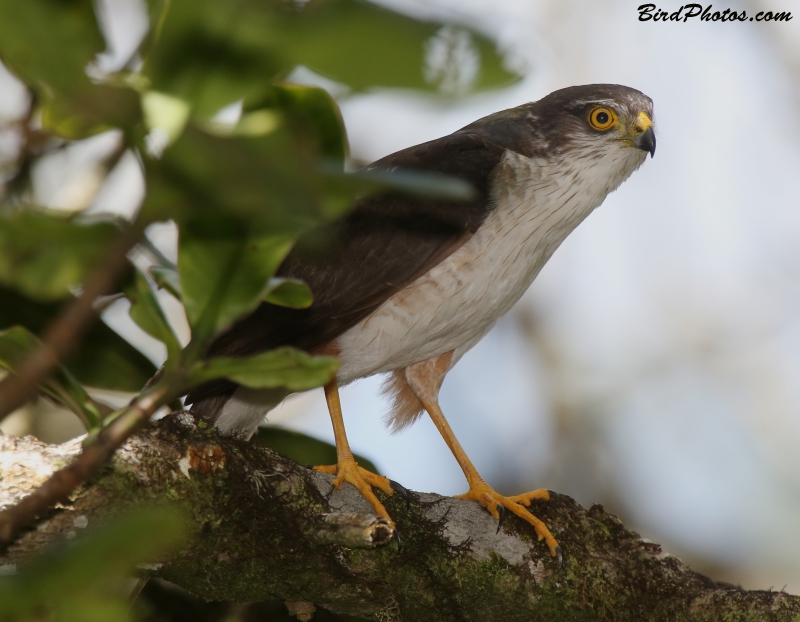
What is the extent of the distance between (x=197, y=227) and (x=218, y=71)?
1.36 ft

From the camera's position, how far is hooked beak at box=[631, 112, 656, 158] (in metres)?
4.90

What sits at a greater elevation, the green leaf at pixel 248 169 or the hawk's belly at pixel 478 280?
the hawk's belly at pixel 478 280

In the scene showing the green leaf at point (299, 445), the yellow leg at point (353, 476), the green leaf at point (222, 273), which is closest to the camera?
the green leaf at point (222, 273)

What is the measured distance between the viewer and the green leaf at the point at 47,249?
116 cm

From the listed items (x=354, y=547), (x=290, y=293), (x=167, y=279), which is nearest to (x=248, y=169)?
(x=167, y=279)

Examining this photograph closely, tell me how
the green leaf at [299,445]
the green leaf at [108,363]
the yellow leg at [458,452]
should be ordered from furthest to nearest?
the green leaf at [299,445] → the yellow leg at [458,452] → the green leaf at [108,363]

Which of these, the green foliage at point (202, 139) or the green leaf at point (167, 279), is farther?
the green leaf at point (167, 279)

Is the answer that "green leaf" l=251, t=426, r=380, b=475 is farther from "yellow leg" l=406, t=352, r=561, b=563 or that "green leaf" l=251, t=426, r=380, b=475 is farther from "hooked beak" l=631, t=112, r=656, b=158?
"hooked beak" l=631, t=112, r=656, b=158

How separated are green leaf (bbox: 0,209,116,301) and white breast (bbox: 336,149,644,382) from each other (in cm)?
306

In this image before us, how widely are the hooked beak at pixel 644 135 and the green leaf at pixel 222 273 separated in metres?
3.88

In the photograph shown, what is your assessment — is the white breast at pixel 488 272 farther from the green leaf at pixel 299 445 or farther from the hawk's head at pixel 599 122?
the green leaf at pixel 299 445

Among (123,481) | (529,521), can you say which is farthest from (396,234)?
Answer: (123,481)

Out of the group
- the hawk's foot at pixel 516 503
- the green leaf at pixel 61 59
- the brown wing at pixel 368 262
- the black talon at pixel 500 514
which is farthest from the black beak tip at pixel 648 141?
the green leaf at pixel 61 59

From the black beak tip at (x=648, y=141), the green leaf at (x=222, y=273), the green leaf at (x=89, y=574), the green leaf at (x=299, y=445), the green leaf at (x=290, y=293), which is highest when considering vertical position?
the black beak tip at (x=648, y=141)
